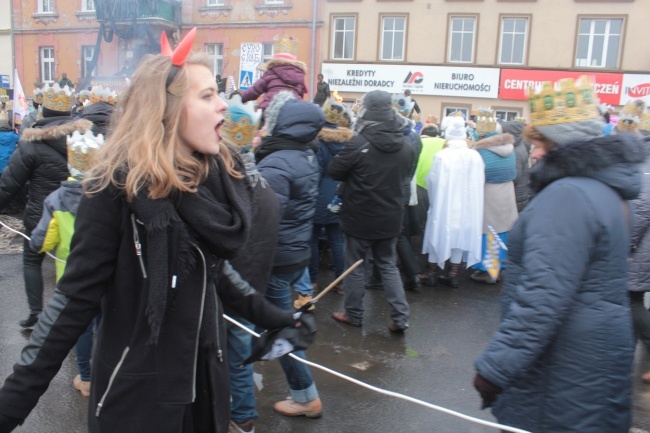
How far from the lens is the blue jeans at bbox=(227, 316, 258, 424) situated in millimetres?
3363

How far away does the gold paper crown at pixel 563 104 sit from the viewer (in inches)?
92.5

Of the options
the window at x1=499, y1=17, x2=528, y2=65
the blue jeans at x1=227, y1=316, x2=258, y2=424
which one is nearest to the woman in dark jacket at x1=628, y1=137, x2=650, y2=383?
the blue jeans at x1=227, y1=316, x2=258, y2=424

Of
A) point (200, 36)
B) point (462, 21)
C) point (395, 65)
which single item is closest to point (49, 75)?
point (200, 36)

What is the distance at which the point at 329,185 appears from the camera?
641cm

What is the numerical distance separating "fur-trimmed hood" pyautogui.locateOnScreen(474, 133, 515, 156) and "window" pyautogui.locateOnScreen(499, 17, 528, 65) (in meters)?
17.8

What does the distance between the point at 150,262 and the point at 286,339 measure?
787mm

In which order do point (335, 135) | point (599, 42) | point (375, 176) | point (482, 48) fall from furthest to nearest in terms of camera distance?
point (482, 48), point (599, 42), point (335, 135), point (375, 176)

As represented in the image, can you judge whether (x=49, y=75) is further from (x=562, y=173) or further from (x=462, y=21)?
(x=562, y=173)

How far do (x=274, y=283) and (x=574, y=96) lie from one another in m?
2.22

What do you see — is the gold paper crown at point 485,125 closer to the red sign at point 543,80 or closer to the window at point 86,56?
the red sign at point 543,80

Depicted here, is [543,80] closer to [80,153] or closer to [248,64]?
[248,64]

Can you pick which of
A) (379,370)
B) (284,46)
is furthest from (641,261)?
(284,46)

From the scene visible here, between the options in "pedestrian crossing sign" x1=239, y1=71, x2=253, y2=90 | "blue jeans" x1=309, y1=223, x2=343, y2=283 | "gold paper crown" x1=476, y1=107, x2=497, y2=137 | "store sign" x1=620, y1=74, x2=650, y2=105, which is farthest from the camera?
"store sign" x1=620, y1=74, x2=650, y2=105

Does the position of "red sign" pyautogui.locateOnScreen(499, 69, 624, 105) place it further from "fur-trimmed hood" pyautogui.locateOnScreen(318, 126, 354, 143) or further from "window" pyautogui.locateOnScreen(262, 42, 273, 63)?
"fur-trimmed hood" pyautogui.locateOnScreen(318, 126, 354, 143)
